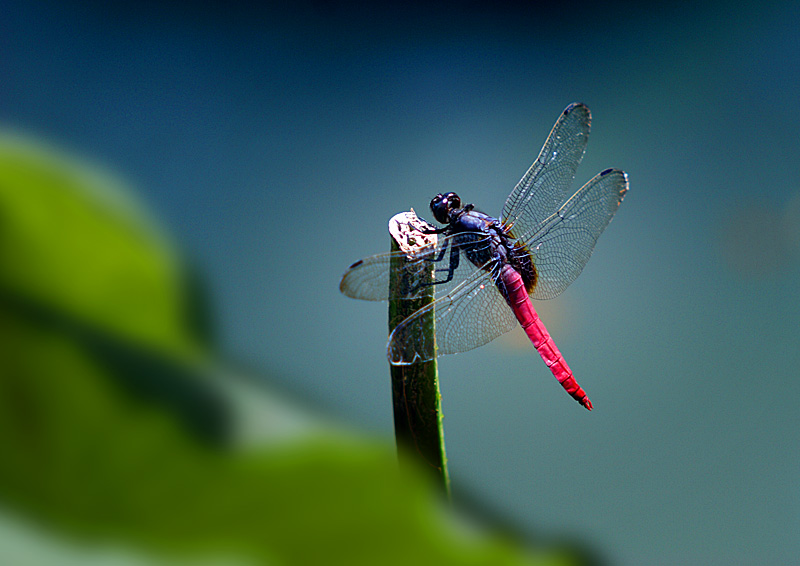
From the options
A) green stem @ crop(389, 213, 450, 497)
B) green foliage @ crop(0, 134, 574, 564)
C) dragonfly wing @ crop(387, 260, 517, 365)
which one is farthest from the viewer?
dragonfly wing @ crop(387, 260, 517, 365)

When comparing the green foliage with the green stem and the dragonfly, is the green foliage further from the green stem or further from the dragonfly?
the dragonfly

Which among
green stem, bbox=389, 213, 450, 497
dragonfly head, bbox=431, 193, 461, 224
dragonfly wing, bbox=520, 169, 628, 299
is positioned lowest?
green stem, bbox=389, 213, 450, 497

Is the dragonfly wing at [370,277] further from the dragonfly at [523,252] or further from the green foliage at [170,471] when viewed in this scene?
the green foliage at [170,471]

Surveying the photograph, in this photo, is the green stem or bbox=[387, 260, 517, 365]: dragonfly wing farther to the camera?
bbox=[387, 260, 517, 365]: dragonfly wing

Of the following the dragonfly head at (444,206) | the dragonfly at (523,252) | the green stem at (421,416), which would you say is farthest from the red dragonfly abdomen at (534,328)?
the green stem at (421,416)

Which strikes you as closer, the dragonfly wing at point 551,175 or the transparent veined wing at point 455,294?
the transparent veined wing at point 455,294

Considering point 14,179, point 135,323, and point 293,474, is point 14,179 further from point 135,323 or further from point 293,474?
point 293,474

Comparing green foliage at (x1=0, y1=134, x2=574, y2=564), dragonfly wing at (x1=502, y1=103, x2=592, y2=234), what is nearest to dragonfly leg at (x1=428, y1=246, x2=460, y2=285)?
dragonfly wing at (x1=502, y1=103, x2=592, y2=234)
